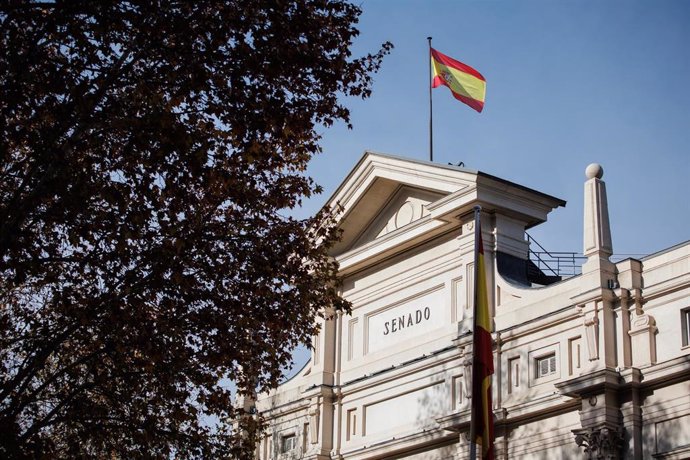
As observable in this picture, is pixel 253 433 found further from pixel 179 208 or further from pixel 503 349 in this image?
pixel 503 349

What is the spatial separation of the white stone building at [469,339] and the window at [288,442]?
0.22ft

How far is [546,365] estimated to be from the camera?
2869 centimetres

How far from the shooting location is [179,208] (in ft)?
59.5

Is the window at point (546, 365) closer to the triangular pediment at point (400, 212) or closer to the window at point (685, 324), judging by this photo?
the window at point (685, 324)

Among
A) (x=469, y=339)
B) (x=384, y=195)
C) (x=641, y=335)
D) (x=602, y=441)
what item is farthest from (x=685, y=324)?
(x=384, y=195)

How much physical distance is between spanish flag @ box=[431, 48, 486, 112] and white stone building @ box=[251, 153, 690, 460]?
2.88 m

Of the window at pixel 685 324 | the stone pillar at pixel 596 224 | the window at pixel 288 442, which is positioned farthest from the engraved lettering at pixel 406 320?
the window at pixel 685 324

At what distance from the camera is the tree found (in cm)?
1636

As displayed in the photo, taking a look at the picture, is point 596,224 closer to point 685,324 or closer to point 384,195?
point 685,324

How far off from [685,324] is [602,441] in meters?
3.09

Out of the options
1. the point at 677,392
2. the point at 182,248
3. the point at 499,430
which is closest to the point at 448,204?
the point at 499,430

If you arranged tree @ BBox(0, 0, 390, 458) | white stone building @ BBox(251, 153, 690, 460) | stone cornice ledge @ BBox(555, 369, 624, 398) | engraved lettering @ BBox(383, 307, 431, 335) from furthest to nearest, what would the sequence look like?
engraved lettering @ BBox(383, 307, 431, 335)
white stone building @ BBox(251, 153, 690, 460)
stone cornice ledge @ BBox(555, 369, 624, 398)
tree @ BBox(0, 0, 390, 458)

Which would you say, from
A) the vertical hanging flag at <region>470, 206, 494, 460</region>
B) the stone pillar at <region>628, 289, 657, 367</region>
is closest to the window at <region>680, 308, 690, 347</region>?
the stone pillar at <region>628, 289, 657, 367</region>

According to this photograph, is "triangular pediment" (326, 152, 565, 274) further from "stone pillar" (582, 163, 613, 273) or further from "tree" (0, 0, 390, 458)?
"tree" (0, 0, 390, 458)
